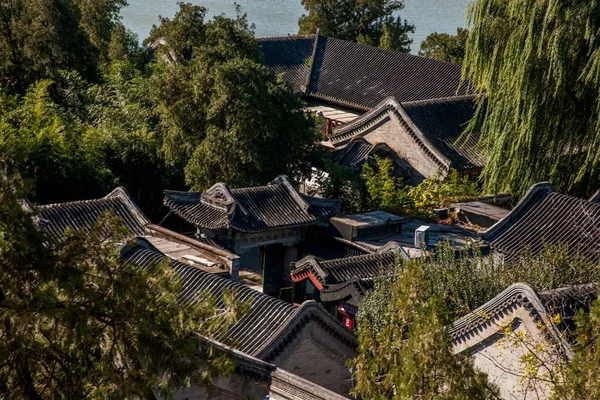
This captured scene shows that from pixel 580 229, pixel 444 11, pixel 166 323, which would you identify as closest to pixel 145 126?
pixel 580 229

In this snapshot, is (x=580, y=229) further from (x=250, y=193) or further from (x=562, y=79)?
(x=250, y=193)

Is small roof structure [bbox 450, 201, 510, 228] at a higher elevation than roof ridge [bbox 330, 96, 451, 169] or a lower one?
lower

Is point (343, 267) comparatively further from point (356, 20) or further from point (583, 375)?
point (356, 20)

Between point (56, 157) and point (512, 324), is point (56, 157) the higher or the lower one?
the lower one

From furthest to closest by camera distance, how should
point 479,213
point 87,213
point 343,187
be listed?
point 343,187
point 479,213
point 87,213

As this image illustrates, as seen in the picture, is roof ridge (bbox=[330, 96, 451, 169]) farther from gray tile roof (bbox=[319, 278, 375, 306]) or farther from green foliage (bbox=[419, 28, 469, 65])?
green foliage (bbox=[419, 28, 469, 65])

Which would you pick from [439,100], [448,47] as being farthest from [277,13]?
[439,100]

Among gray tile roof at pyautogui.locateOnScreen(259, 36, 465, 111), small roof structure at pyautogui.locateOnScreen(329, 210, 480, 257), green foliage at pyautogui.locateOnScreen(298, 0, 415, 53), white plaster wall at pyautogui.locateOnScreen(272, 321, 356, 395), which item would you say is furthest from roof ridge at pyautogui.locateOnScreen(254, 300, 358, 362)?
green foliage at pyautogui.locateOnScreen(298, 0, 415, 53)

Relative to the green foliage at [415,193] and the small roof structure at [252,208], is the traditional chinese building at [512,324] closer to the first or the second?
the small roof structure at [252,208]
